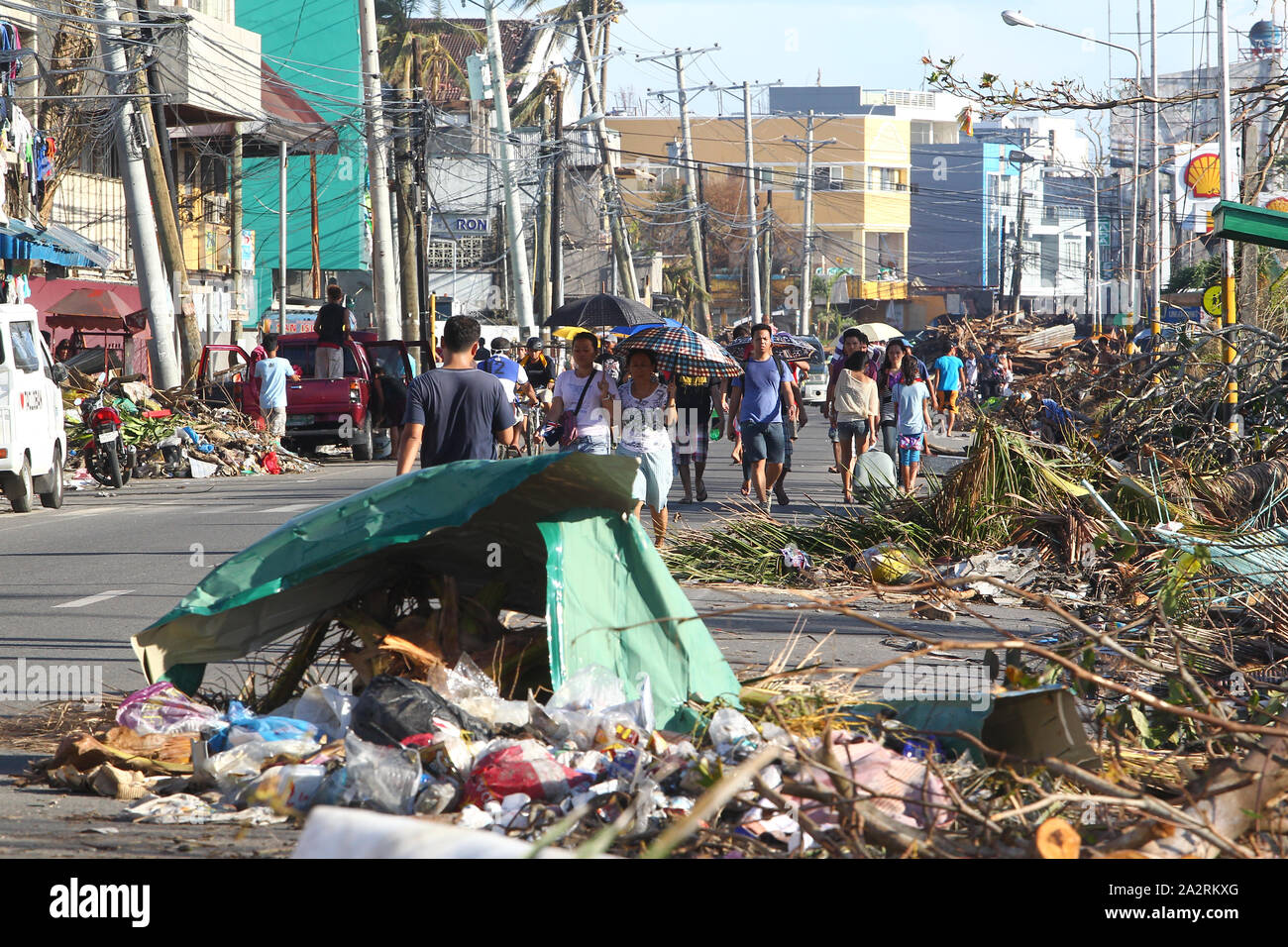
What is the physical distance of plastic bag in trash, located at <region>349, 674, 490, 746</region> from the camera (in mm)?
5281

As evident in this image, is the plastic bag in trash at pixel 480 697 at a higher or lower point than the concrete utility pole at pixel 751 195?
lower

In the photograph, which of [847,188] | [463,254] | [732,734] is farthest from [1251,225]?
[847,188]

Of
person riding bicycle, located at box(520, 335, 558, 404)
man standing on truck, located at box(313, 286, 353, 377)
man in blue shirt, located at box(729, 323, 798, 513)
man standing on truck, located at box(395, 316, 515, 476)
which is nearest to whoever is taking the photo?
man standing on truck, located at box(395, 316, 515, 476)

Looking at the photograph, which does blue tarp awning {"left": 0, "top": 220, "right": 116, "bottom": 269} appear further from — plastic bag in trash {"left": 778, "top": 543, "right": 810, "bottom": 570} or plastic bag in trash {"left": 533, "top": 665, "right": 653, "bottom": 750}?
plastic bag in trash {"left": 533, "top": 665, "right": 653, "bottom": 750}

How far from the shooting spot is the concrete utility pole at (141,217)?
70.2 feet

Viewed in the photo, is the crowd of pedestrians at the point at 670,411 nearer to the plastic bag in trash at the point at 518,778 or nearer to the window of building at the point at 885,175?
the plastic bag in trash at the point at 518,778

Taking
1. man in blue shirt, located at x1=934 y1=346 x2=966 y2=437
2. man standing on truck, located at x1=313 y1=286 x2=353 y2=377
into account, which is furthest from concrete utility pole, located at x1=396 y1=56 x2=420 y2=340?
man in blue shirt, located at x1=934 y1=346 x2=966 y2=437

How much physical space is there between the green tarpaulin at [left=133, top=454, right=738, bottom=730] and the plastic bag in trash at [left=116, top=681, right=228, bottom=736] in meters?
0.10

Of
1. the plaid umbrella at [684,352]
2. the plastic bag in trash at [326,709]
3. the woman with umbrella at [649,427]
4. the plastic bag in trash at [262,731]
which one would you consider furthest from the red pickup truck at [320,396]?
the plastic bag in trash at [262,731]

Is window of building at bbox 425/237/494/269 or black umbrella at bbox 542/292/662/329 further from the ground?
window of building at bbox 425/237/494/269

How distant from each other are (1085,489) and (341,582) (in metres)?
6.00

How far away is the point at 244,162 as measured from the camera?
143ft

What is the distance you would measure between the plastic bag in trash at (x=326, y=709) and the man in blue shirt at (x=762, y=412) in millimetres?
8495
